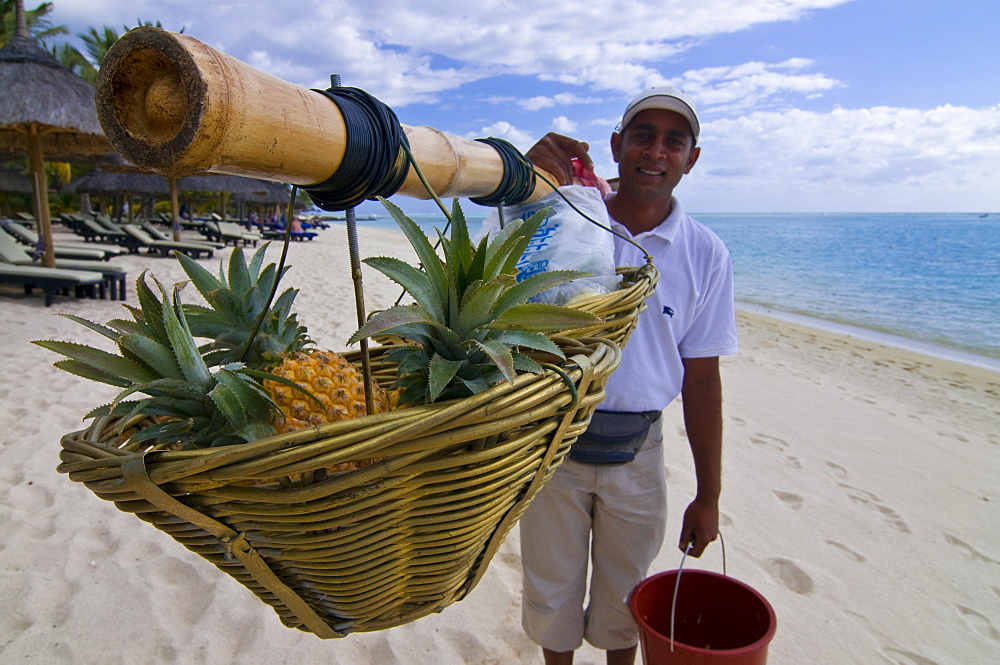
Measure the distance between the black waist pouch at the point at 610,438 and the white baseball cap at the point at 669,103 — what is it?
41.3 inches

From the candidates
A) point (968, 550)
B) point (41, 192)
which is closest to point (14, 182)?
point (41, 192)

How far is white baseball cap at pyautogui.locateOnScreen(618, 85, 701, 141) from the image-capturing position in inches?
79.8

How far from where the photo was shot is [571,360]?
0.94 meters

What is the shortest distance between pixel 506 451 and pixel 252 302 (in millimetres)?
690

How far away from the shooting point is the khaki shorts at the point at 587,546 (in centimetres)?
214

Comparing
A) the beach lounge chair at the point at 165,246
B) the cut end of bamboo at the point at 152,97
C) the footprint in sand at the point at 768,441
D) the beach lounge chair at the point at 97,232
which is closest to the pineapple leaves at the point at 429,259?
the cut end of bamboo at the point at 152,97

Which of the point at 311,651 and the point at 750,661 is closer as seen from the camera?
the point at 750,661

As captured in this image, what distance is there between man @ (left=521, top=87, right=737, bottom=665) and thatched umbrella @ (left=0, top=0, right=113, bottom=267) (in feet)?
30.1

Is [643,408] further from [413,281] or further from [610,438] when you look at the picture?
[413,281]

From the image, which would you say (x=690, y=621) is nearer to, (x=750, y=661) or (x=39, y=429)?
(x=750, y=661)

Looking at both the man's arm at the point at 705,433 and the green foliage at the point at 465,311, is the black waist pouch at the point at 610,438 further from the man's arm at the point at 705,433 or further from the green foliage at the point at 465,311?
the green foliage at the point at 465,311

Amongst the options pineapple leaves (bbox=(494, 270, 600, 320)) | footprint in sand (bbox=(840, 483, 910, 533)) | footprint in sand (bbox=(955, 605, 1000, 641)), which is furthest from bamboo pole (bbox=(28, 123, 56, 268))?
footprint in sand (bbox=(955, 605, 1000, 641))

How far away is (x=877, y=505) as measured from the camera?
4453 millimetres

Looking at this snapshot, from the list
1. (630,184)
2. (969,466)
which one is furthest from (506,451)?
(969,466)
